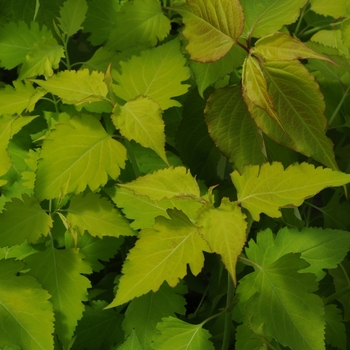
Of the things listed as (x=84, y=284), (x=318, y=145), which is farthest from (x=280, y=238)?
(x=84, y=284)

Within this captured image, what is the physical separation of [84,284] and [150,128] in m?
0.20

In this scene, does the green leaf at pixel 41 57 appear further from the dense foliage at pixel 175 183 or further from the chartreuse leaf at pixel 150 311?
the chartreuse leaf at pixel 150 311

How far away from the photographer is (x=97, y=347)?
26.5 inches

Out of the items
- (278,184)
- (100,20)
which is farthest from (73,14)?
(278,184)

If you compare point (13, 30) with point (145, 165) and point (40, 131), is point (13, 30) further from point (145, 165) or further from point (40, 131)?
point (145, 165)

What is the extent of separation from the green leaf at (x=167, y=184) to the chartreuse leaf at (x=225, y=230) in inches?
1.6

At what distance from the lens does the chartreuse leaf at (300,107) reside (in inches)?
23.3

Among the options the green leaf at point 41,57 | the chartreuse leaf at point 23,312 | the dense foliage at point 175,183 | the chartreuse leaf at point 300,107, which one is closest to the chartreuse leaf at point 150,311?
the dense foliage at point 175,183

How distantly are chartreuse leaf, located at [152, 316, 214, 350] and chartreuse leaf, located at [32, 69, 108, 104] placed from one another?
10.8 inches

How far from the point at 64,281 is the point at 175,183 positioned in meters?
0.19

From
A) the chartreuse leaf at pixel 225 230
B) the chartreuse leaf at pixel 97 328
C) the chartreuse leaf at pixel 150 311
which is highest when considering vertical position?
the chartreuse leaf at pixel 225 230

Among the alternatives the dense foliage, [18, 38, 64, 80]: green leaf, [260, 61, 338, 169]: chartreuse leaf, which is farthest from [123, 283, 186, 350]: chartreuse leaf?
[18, 38, 64, 80]: green leaf

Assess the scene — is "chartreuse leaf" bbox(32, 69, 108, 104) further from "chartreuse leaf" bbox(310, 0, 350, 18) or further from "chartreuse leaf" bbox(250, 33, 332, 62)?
Result: "chartreuse leaf" bbox(310, 0, 350, 18)

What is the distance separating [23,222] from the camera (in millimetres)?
576
